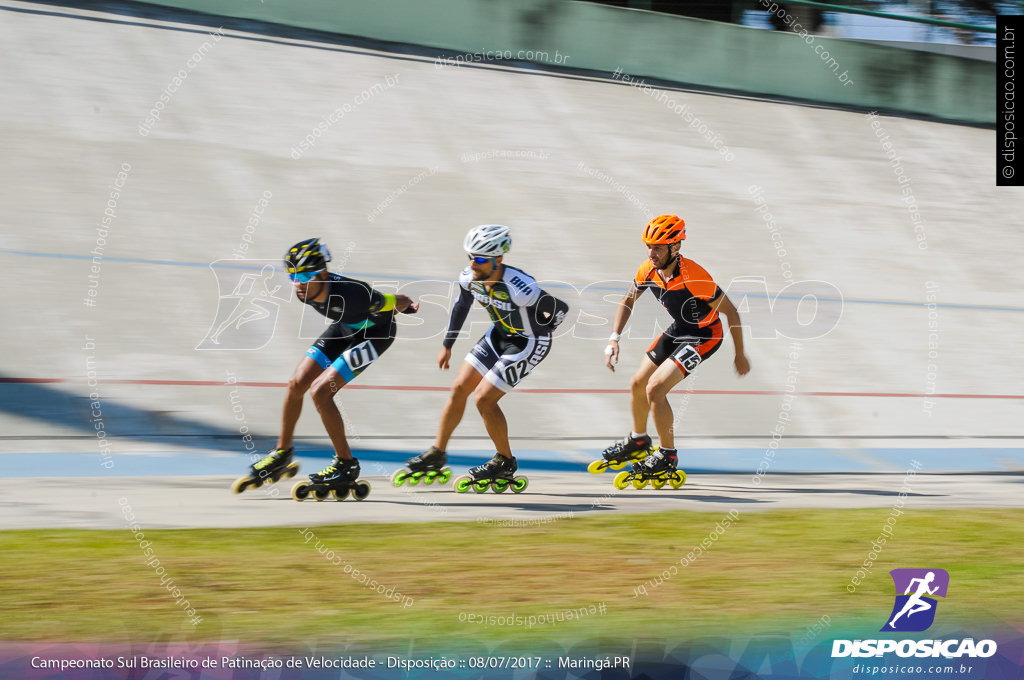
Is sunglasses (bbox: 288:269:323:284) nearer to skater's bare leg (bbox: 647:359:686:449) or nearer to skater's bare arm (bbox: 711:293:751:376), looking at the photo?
skater's bare leg (bbox: 647:359:686:449)

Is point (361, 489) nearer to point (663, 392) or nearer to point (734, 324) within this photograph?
point (663, 392)

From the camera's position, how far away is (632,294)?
5781 mm

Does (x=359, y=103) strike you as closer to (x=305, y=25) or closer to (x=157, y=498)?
(x=305, y=25)

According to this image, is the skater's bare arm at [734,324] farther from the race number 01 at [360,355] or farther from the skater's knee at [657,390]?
the race number 01 at [360,355]

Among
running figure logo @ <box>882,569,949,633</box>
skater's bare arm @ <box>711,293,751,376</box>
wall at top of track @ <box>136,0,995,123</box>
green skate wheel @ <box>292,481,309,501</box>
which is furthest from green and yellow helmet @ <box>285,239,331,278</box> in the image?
wall at top of track @ <box>136,0,995,123</box>

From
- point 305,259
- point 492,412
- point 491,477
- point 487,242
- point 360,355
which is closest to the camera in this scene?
point 305,259

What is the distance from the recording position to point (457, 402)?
529 cm

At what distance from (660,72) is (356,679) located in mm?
11960

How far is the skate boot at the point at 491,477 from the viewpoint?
536 cm

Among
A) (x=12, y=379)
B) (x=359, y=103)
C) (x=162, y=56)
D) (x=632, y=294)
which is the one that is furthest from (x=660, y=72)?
(x=12, y=379)

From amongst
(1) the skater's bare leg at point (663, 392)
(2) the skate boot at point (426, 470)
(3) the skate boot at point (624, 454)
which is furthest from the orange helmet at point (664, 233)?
(2) the skate boot at point (426, 470)

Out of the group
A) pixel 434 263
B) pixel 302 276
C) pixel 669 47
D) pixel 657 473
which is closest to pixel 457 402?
pixel 302 276

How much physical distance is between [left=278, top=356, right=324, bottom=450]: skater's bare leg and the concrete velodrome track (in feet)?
1.47

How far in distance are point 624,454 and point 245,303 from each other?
11.5 ft
